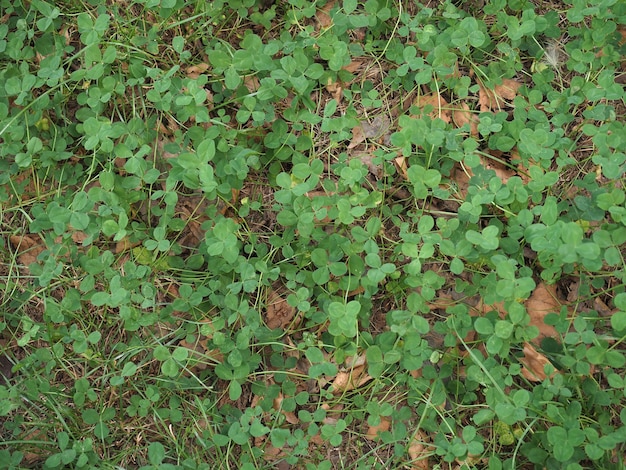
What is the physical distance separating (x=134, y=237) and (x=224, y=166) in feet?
1.64

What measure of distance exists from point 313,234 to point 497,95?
1084mm

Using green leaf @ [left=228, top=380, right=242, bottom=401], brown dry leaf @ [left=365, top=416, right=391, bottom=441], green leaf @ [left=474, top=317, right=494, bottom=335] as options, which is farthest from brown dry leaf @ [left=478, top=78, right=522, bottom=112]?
green leaf @ [left=228, top=380, right=242, bottom=401]

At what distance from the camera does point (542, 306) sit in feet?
8.73

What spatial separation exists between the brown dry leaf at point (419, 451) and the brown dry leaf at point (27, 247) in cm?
183

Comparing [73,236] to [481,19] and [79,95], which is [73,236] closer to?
[79,95]

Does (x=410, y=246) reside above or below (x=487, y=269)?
above

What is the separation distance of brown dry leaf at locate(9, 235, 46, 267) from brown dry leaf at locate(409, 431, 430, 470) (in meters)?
1.83

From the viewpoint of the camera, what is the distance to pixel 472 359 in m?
2.54

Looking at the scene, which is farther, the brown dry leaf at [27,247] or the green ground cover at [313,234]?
the brown dry leaf at [27,247]

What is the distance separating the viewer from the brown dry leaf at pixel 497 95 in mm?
2926

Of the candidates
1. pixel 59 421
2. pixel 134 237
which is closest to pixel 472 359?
pixel 134 237

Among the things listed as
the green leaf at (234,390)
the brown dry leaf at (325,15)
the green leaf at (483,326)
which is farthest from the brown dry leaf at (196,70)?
the green leaf at (483,326)

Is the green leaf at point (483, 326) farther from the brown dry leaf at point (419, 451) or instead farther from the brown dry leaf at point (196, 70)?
the brown dry leaf at point (196, 70)

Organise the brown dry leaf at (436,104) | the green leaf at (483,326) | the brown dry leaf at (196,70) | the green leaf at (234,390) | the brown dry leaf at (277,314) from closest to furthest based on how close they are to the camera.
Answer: the green leaf at (483,326) → the green leaf at (234,390) → the brown dry leaf at (277,314) → the brown dry leaf at (436,104) → the brown dry leaf at (196,70)
